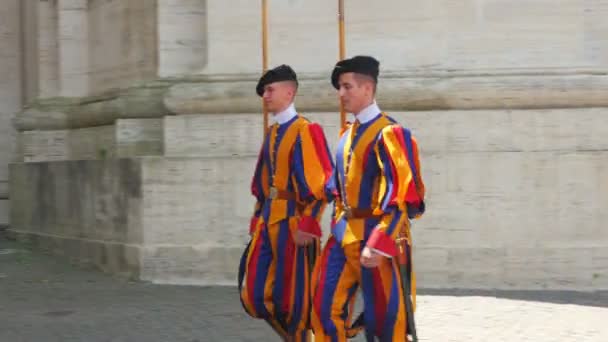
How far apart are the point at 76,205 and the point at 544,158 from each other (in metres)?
4.65

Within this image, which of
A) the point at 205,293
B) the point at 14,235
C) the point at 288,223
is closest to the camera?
the point at 288,223

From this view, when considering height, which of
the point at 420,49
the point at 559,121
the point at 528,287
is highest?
the point at 420,49

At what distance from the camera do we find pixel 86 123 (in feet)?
33.9

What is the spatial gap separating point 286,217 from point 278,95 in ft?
2.29

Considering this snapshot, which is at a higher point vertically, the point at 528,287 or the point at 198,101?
the point at 198,101

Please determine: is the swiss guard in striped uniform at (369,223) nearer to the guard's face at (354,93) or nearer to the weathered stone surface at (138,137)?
the guard's face at (354,93)

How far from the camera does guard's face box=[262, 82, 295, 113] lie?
5.44 metres

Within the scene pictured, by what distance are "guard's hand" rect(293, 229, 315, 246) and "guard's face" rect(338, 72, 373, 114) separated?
0.85m

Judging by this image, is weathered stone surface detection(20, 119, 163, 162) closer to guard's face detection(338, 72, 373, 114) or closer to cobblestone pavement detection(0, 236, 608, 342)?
cobblestone pavement detection(0, 236, 608, 342)

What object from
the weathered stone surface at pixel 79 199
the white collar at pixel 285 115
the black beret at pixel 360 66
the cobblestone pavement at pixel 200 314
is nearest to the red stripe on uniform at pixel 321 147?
the white collar at pixel 285 115

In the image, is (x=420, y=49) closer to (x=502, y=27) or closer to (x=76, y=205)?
(x=502, y=27)

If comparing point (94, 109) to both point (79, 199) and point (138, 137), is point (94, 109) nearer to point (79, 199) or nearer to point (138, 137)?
point (79, 199)

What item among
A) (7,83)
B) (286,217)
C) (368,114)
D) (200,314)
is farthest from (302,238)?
(7,83)

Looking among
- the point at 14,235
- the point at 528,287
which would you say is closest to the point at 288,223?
the point at 528,287
